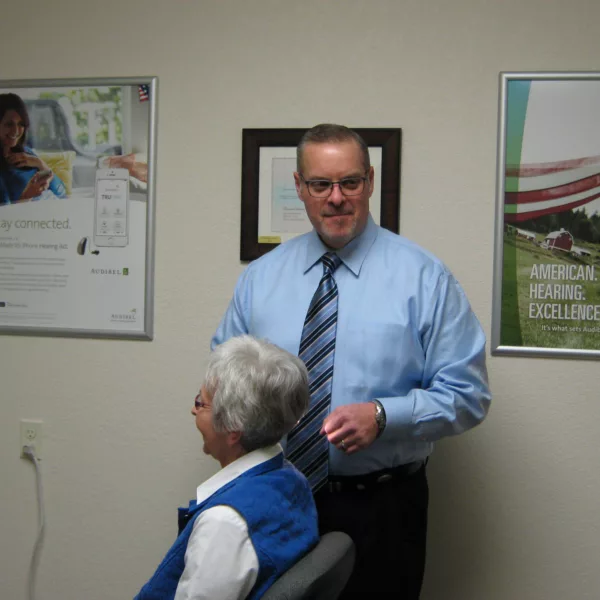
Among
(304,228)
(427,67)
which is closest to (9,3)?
(304,228)

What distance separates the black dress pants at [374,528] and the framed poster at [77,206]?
93 centimetres

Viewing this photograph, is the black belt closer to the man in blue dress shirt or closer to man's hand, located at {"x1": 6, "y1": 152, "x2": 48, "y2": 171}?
the man in blue dress shirt

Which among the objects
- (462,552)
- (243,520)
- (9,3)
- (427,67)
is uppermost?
(9,3)

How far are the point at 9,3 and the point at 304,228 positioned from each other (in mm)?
1266

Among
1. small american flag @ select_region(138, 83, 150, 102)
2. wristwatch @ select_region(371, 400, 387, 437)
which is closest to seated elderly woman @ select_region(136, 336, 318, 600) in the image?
wristwatch @ select_region(371, 400, 387, 437)

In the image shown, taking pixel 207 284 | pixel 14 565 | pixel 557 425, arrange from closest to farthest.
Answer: pixel 557 425, pixel 207 284, pixel 14 565

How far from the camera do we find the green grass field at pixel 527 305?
208cm

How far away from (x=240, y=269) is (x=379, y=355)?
2.38 ft

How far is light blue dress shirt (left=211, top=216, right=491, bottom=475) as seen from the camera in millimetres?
1600

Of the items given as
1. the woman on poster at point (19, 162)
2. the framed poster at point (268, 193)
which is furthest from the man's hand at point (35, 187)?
the framed poster at point (268, 193)

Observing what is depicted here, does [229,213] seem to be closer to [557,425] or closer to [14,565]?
[557,425]

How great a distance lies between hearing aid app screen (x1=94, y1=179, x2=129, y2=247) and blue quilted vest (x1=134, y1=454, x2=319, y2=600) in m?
1.16

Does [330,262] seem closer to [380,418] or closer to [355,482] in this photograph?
[380,418]

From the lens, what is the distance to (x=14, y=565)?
2400mm
